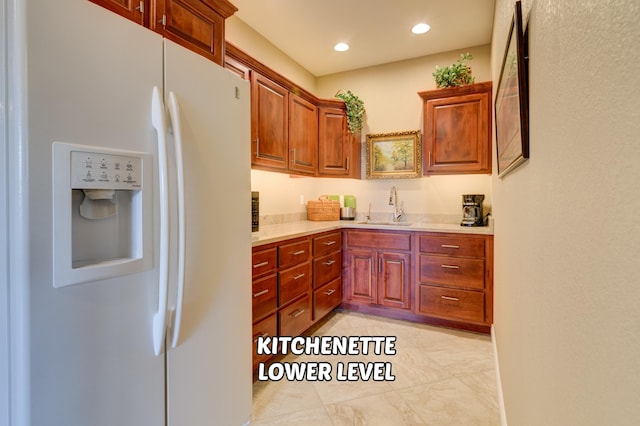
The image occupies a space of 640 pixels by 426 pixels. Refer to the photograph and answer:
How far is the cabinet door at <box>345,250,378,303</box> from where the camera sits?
3.14 m

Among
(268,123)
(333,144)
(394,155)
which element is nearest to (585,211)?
(268,123)

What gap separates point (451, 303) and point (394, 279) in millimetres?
523

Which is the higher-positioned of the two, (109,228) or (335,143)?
(335,143)

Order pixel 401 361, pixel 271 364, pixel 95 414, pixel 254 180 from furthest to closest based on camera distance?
pixel 254 180 < pixel 401 361 < pixel 271 364 < pixel 95 414

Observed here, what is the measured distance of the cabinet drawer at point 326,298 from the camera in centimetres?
275

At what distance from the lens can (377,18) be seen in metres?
2.75

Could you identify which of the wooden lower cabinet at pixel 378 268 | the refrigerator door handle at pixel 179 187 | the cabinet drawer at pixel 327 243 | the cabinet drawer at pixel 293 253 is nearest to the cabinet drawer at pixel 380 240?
the wooden lower cabinet at pixel 378 268

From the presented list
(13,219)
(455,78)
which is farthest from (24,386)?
(455,78)

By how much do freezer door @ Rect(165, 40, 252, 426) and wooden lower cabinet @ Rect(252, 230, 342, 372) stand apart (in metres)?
0.43

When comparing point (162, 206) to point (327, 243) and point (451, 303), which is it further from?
point (451, 303)

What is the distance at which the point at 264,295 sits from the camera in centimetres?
207

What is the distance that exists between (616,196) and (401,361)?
224cm

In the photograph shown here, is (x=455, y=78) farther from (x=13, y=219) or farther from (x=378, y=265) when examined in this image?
(x=13, y=219)

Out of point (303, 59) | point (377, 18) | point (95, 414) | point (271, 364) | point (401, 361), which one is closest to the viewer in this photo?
point (95, 414)
